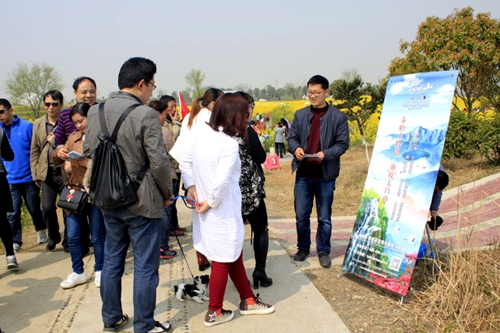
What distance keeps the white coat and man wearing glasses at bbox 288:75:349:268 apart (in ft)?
4.53

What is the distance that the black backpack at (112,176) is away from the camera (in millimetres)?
2664

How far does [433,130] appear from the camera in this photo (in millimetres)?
3363

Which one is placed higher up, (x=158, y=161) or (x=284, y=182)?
(x=158, y=161)

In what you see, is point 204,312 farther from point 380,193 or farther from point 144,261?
point 380,193

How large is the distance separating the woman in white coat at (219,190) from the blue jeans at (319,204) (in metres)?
1.43

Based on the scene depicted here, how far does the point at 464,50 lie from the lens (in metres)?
11.3

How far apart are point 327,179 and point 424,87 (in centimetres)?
126

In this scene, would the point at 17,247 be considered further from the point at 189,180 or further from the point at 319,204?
the point at 319,204

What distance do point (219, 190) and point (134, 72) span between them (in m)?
0.97

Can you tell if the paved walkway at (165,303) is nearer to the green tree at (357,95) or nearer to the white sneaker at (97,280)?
the white sneaker at (97,280)

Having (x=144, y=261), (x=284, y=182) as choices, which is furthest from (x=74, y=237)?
(x=284, y=182)

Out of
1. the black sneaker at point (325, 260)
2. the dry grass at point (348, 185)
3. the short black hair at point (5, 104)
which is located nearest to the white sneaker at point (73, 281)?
the black sneaker at point (325, 260)

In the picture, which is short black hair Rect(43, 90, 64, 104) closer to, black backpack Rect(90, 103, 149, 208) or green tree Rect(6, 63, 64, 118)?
black backpack Rect(90, 103, 149, 208)

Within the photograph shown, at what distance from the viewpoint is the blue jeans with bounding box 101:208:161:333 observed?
110 inches
